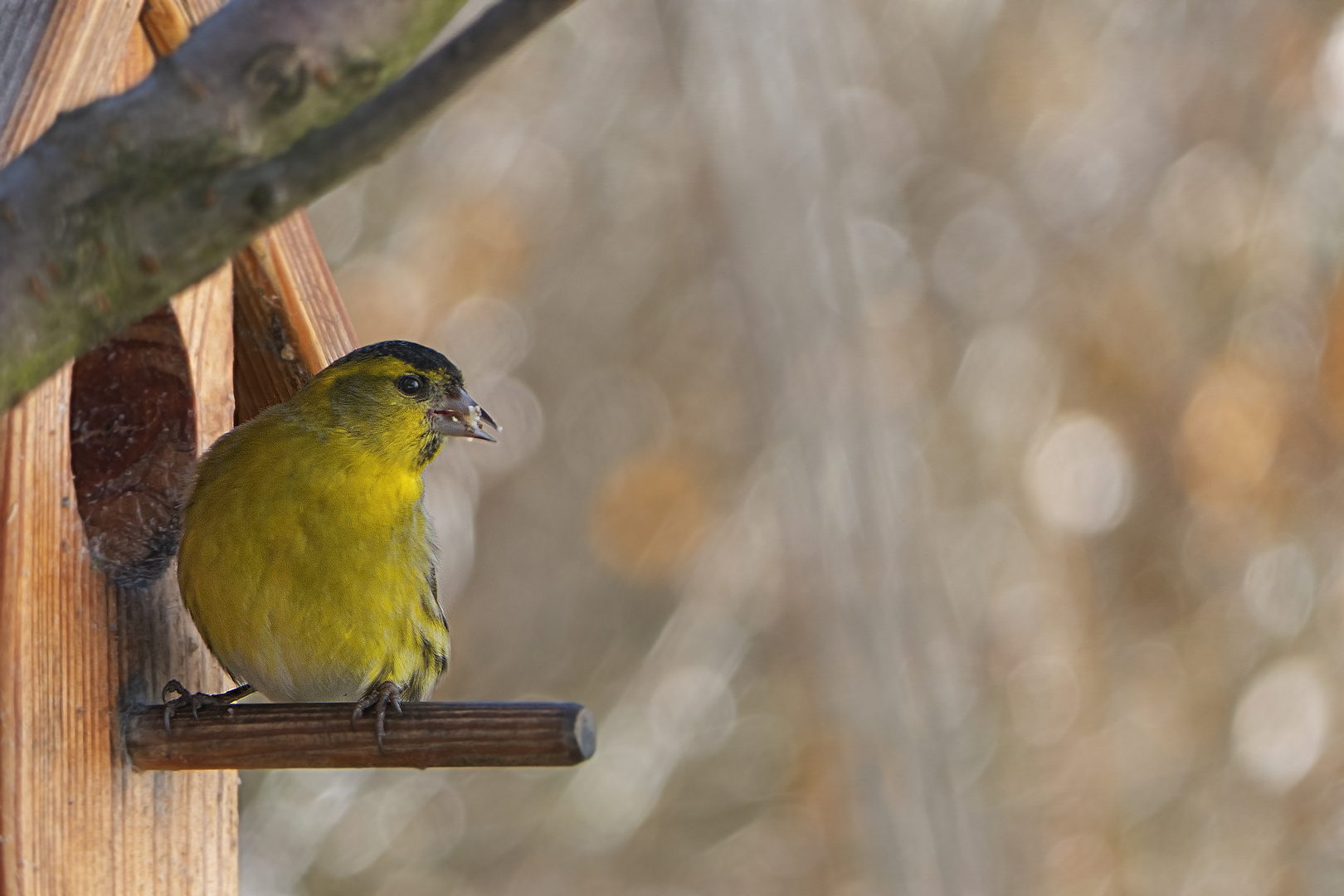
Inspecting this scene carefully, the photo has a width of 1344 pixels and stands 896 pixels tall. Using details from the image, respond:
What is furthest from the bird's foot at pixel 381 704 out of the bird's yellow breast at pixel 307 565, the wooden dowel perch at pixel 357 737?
the bird's yellow breast at pixel 307 565

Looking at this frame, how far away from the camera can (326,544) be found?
2.96m

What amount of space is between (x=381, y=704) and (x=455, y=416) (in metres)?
1.01

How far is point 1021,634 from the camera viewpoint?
7875mm

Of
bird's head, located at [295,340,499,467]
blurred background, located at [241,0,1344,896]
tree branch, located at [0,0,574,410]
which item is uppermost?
blurred background, located at [241,0,1344,896]

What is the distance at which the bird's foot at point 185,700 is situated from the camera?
8.44ft

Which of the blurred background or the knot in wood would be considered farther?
the blurred background

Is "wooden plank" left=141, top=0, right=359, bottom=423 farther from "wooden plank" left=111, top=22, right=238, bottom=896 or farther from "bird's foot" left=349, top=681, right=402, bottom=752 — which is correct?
"bird's foot" left=349, top=681, right=402, bottom=752

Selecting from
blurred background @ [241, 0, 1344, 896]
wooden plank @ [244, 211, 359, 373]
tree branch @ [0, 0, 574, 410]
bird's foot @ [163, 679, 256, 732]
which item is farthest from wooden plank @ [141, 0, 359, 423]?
blurred background @ [241, 0, 1344, 896]

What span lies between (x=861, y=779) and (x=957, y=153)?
3.87 m

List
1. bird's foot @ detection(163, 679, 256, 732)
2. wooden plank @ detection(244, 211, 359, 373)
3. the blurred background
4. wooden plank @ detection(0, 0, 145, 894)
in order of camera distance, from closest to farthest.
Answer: wooden plank @ detection(0, 0, 145, 894), bird's foot @ detection(163, 679, 256, 732), wooden plank @ detection(244, 211, 359, 373), the blurred background

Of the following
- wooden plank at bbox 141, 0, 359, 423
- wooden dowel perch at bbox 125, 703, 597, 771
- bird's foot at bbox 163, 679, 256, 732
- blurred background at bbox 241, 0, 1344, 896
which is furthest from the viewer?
blurred background at bbox 241, 0, 1344, 896

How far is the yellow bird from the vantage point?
9.37 feet

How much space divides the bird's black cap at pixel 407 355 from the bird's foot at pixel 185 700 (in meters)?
0.68

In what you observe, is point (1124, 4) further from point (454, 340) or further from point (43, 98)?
point (43, 98)
